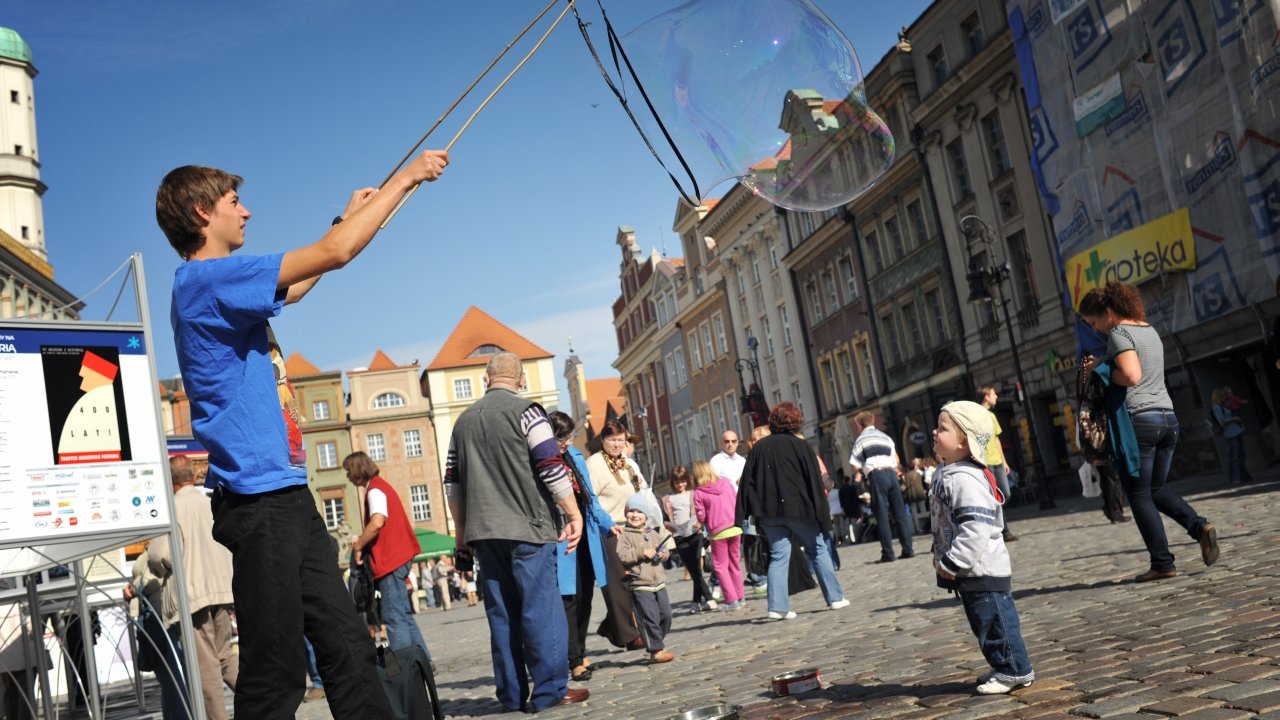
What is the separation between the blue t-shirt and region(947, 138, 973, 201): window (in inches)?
1264

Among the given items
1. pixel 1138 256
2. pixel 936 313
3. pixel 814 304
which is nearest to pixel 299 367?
pixel 814 304

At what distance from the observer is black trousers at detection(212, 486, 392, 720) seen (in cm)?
338

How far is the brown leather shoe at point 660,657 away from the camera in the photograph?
818 centimetres

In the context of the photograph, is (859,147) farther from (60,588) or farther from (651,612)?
(60,588)

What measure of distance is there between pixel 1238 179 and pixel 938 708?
19494 millimetres

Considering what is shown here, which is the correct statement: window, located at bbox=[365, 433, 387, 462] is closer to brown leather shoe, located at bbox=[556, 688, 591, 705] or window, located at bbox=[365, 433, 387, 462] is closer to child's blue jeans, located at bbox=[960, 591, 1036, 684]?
brown leather shoe, located at bbox=[556, 688, 591, 705]

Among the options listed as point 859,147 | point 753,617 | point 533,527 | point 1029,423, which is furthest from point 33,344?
point 1029,423

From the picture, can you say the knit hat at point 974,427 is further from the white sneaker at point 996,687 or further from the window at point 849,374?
the window at point 849,374

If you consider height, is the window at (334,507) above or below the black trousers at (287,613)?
above

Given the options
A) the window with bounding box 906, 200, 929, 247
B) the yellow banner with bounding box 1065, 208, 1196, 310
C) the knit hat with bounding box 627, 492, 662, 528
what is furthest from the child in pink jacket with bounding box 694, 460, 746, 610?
the window with bounding box 906, 200, 929, 247

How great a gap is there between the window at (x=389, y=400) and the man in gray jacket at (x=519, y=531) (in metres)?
74.4

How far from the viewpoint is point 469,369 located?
3285 inches

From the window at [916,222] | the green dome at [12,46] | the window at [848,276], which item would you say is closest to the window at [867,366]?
the window at [848,276]

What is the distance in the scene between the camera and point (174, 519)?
17.2ft
